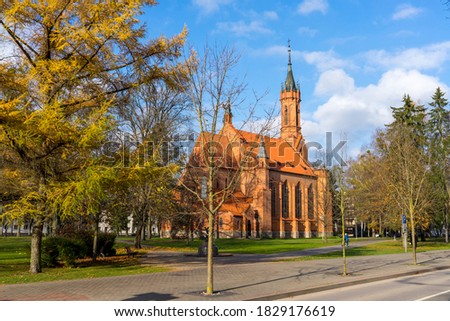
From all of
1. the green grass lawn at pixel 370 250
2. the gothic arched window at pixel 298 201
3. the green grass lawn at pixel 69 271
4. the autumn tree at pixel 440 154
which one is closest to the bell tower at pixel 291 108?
the gothic arched window at pixel 298 201

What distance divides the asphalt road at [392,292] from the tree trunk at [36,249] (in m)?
9.85

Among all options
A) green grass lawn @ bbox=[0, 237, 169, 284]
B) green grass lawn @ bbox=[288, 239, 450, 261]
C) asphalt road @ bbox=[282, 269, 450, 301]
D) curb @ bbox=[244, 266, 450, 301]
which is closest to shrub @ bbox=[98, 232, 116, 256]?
green grass lawn @ bbox=[0, 237, 169, 284]

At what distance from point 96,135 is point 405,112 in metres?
42.9

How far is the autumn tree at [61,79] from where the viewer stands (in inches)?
530

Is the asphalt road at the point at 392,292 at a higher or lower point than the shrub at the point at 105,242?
lower

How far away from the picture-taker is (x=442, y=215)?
46.3m

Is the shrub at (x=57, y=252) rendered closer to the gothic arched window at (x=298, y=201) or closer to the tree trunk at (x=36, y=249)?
the tree trunk at (x=36, y=249)

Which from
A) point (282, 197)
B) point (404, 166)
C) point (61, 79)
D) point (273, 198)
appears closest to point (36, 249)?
point (61, 79)

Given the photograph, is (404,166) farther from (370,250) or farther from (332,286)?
(332,286)

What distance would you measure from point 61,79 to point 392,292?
515 inches

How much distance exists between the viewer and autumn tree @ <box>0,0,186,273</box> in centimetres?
1345

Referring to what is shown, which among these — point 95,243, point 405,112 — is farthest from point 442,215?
point 95,243

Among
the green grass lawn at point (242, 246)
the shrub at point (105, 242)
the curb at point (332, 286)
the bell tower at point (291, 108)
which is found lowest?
the green grass lawn at point (242, 246)

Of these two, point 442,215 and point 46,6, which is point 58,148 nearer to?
point 46,6
